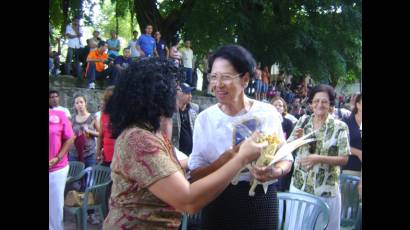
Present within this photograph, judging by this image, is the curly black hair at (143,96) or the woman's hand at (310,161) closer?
the curly black hair at (143,96)

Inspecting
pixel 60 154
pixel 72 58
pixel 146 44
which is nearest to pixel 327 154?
pixel 60 154

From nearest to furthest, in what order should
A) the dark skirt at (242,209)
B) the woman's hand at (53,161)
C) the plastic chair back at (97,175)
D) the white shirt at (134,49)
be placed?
the dark skirt at (242,209) < the woman's hand at (53,161) < the plastic chair back at (97,175) < the white shirt at (134,49)

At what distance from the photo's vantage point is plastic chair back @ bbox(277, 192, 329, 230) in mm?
2898

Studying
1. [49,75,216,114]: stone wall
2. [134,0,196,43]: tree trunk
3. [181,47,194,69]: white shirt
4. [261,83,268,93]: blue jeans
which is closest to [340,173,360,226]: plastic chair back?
[49,75,216,114]: stone wall

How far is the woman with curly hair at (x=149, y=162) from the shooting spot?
1608 millimetres

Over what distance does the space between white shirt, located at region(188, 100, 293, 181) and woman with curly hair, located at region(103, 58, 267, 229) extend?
52 centimetres

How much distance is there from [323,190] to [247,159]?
178 centimetres

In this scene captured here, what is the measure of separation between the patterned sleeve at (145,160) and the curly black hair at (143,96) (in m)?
0.07

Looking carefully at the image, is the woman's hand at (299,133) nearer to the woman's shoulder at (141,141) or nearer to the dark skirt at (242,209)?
the dark skirt at (242,209)

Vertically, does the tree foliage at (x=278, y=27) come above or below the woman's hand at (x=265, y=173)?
above

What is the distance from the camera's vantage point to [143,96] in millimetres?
1718

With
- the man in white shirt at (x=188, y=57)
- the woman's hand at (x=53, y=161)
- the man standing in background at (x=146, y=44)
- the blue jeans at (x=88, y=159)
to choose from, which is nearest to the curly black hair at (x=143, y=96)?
the woman's hand at (x=53, y=161)

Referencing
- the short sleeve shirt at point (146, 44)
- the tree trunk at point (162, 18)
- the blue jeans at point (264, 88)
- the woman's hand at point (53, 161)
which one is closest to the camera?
the woman's hand at point (53, 161)
